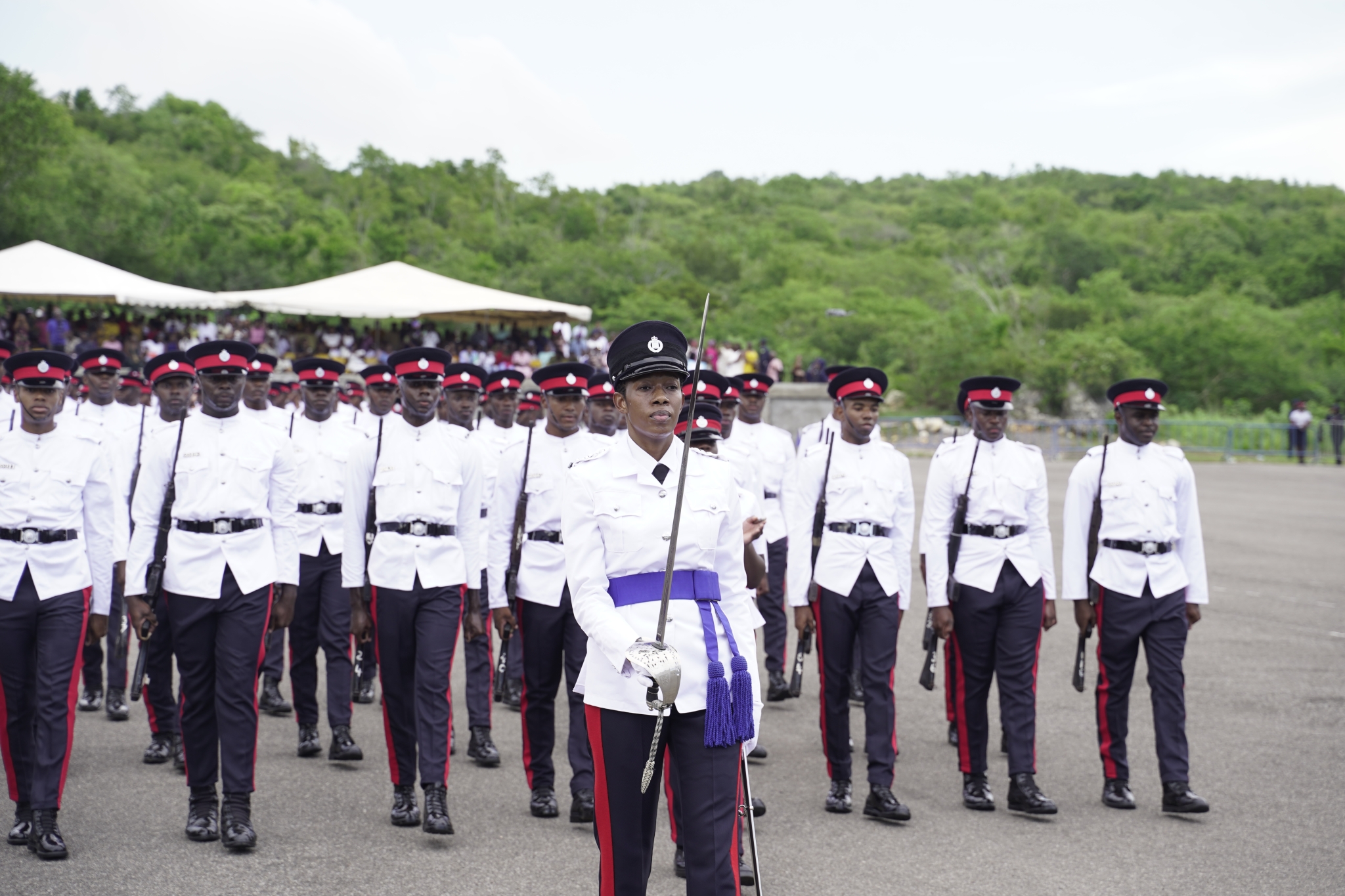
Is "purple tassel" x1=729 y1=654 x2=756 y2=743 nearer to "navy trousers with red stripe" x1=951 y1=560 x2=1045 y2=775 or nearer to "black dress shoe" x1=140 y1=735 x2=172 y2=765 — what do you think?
"navy trousers with red stripe" x1=951 y1=560 x2=1045 y2=775

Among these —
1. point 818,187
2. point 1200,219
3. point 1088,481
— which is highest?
point 818,187

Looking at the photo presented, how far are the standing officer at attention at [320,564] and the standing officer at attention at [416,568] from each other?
2.73ft

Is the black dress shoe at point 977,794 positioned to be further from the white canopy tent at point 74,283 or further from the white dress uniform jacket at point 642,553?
the white canopy tent at point 74,283

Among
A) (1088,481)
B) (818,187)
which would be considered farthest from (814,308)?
(818,187)

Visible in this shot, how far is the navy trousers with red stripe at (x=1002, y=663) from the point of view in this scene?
6.33 m

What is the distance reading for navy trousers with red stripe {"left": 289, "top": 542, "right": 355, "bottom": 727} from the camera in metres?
7.25

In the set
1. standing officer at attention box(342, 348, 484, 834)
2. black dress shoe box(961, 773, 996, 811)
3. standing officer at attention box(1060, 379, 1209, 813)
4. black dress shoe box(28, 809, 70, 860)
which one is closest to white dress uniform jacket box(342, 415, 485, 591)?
standing officer at attention box(342, 348, 484, 834)

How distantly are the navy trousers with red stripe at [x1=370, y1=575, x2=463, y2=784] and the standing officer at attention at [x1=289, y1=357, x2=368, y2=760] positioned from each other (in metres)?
1.21

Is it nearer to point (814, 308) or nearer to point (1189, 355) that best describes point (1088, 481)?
point (1189, 355)

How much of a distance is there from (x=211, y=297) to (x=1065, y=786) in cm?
1675

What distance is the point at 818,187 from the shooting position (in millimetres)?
129750

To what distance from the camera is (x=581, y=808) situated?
5898 mm

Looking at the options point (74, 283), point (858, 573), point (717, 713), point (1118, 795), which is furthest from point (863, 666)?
point (74, 283)

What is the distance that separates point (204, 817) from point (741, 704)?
332 cm
